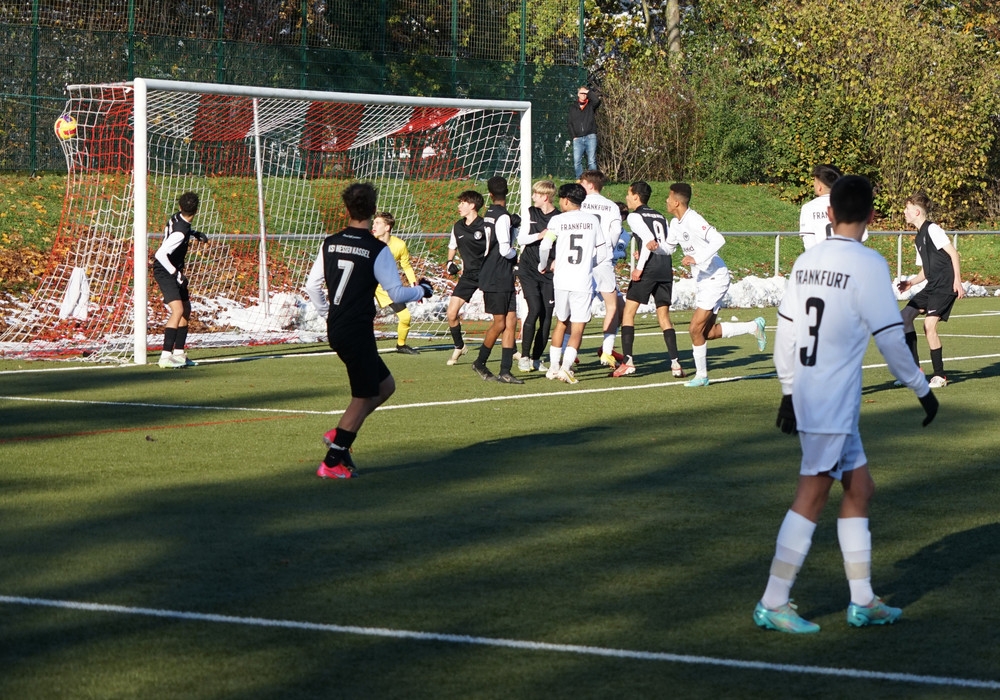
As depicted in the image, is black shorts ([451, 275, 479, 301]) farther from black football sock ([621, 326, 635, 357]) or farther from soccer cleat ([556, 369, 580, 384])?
soccer cleat ([556, 369, 580, 384])

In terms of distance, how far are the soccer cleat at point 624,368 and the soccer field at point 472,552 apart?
2.08m

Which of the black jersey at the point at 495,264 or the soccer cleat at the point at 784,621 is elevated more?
the black jersey at the point at 495,264

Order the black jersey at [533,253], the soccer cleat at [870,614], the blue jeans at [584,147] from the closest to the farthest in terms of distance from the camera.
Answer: the soccer cleat at [870,614] < the black jersey at [533,253] < the blue jeans at [584,147]

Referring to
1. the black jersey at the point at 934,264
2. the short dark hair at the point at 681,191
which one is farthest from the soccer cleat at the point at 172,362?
the black jersey at the point at 934,264

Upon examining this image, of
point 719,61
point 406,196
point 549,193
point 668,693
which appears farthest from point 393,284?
point 719,61

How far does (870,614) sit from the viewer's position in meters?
5.47

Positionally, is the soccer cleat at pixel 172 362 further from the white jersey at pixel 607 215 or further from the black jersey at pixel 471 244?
the white jersey at pixel 607 215

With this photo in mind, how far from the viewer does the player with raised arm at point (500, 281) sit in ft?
45.9

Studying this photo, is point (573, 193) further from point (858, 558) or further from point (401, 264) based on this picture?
point (858, 558)

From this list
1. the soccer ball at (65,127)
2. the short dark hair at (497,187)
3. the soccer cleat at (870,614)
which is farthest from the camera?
the soccer ball at (65,127)

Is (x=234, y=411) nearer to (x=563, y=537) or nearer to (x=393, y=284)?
(x=393, y=284)

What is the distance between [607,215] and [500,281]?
1.33 m

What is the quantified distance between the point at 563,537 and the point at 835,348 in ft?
7.31

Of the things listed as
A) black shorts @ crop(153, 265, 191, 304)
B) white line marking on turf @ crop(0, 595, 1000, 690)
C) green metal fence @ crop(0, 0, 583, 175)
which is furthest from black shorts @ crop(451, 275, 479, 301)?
green metal fence @ crop(0, 0, 583, 175)
